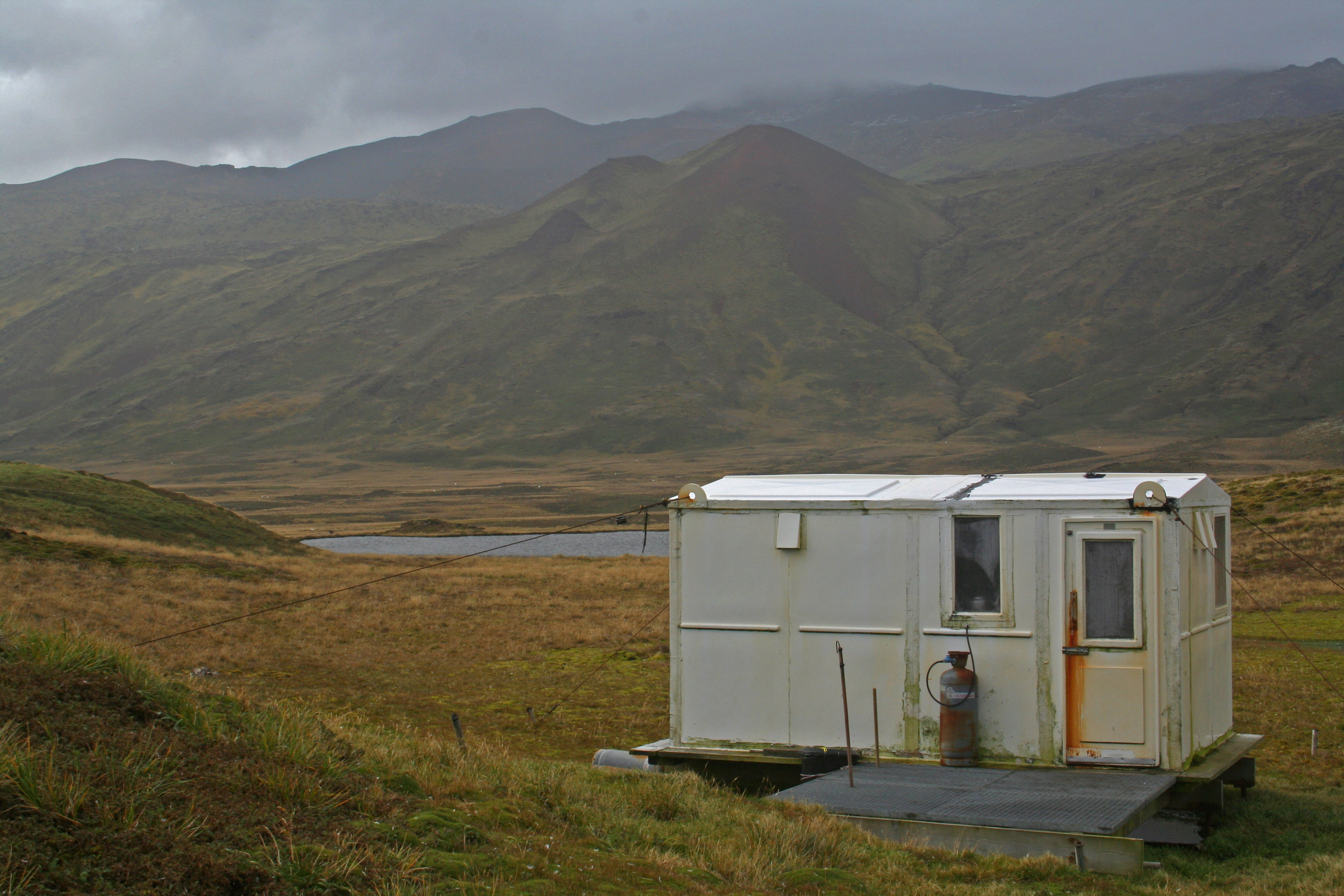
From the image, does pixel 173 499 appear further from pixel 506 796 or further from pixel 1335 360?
pixel 1335 360

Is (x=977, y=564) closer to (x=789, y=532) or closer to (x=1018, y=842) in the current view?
(x=789, y=532)

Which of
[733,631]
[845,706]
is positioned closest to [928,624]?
[845,706]

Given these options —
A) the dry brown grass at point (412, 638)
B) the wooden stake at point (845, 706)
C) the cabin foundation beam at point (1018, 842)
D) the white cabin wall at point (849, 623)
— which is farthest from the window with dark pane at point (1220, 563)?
the dry brown grass at point (412, 638)

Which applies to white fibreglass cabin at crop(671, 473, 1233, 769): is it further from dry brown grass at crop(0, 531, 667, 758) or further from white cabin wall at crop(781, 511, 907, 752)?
dry brown grass at crop(0, 531, 667, 758)

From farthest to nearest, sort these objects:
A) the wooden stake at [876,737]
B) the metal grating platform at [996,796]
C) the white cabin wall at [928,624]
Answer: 1. the white cabin wall at [928,624]
2. the wooden stake at [876,737]
3. the metal grating platform at [996,796]

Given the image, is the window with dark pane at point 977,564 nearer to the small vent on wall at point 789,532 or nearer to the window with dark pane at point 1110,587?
the window with dark pane at point 1110,587

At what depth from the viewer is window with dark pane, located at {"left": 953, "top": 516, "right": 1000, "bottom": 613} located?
12500 millimetres

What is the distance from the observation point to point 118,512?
4497 cm

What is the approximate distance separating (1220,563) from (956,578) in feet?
11.4

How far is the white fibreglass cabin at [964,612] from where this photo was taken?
1200cm

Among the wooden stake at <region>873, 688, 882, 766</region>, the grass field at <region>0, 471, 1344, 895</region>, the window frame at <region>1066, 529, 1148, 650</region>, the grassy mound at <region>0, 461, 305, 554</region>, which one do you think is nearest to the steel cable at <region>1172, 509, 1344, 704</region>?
the grass field at <region>0, 471, 1344, 895</region>

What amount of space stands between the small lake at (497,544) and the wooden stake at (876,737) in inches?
2006

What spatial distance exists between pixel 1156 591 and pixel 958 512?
6.94 feet

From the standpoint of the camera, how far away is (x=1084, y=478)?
44.8 feet
